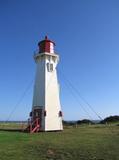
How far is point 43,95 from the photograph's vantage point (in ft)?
82.5

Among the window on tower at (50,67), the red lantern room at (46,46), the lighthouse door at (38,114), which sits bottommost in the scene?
the lighthouse door at (38,114)

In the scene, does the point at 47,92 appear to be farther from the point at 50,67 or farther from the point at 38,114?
the point at 50,67

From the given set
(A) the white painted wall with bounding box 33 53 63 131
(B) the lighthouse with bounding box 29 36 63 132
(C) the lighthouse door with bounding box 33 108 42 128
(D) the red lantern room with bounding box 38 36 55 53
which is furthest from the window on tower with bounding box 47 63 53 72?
(C) the lighthouse door with bounding box 33 108 42 128

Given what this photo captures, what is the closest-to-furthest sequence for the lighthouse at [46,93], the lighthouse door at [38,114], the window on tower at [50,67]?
1. the lighthouse at [46,93]
2. the lighthouse door at [38,114]
3. the window on tower at [50,67]

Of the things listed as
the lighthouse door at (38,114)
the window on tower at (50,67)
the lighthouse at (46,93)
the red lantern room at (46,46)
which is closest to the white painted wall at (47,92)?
the lighthouse at (46,93)

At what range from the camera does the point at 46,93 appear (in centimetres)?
2514

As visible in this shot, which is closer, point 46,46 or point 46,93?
point 46,93

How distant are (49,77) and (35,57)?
3.07m

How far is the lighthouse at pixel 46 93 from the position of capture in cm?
2489

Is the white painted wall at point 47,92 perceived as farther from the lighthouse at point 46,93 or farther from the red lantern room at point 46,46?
the red lantern room at point 46,46

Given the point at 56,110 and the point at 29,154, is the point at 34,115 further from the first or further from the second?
the point at 29,154

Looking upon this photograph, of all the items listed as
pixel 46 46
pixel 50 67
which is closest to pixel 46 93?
pixel 50 67

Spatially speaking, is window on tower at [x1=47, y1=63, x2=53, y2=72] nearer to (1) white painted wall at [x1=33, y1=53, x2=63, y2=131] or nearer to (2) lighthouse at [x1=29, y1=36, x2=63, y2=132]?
(2) lighthouse at [x1=29, y1=36, x2=63, y2=132]

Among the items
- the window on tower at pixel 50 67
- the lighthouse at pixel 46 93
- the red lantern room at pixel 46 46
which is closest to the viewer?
the lighthouse at pixel 46 93
